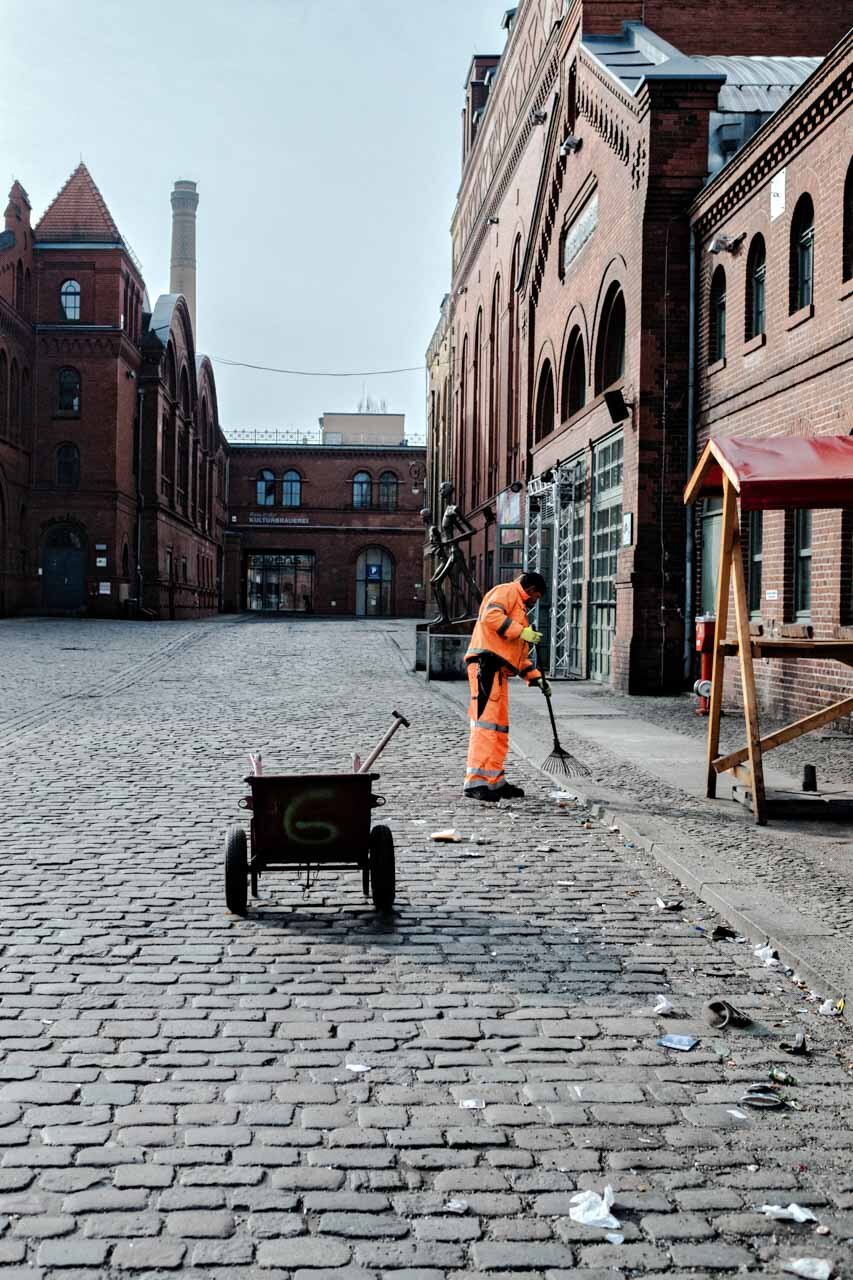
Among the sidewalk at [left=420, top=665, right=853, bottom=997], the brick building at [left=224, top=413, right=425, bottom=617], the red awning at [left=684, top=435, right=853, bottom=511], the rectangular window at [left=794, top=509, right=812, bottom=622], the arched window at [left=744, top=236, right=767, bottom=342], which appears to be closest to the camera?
the sidewalk at [left=420, top=665, right=853, bottom=997]

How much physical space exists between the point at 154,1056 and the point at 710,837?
180 inches

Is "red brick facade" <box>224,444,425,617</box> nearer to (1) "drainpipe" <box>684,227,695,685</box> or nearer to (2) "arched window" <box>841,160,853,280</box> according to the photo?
(1) "drainpipe" <box>684,227,695,685</box>

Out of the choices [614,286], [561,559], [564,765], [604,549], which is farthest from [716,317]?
[564,765]

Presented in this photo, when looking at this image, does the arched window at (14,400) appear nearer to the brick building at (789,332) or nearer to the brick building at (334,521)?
the brick building at (334,521)

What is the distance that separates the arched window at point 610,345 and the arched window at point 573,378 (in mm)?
1970

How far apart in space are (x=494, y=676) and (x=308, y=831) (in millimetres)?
3567

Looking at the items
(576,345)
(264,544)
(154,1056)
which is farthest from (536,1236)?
(264,544)

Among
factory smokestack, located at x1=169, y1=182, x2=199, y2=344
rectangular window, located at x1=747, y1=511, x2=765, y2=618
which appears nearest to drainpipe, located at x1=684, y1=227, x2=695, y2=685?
rectangular window, located at x1=747, y1=511, x2=765, y2=618

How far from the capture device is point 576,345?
23.3 metres

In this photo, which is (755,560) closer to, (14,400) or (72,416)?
(14,400)

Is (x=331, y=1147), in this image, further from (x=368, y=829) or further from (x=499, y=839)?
(x=499, y=839)

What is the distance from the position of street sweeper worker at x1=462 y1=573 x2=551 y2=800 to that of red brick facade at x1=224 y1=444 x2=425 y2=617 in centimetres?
6002

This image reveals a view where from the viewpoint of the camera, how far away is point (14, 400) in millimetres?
42781

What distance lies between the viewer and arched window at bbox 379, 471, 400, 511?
235 feet
